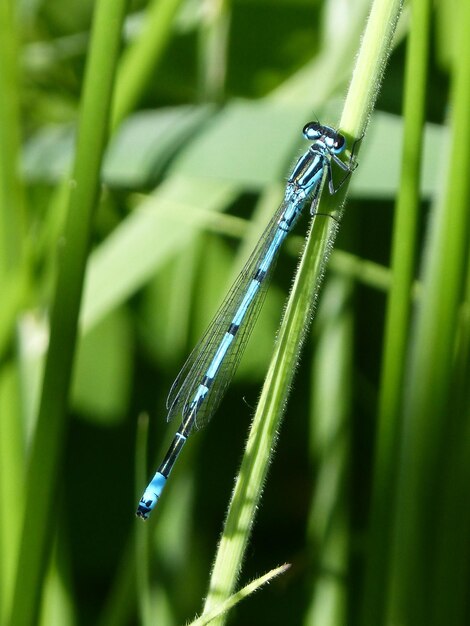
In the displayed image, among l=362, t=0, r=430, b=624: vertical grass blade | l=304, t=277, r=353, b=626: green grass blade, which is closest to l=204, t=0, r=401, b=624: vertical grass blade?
l=362, t=0, r=430, b=624: vertical grass blade

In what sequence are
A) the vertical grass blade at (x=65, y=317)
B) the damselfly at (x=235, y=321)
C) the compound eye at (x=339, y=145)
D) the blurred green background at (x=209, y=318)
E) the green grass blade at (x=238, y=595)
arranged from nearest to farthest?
the green grass blade at (x=238, y=595) < the vertical grass blade at (x=65, y=317) < the compound eye at (x=339, y=145) < the blurred green background at (x=209, y=318) < the damselfly at (x=235, y=321)

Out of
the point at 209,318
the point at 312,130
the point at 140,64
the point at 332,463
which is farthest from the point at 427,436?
the point at 209,318

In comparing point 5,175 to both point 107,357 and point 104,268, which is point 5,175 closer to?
point 104,268

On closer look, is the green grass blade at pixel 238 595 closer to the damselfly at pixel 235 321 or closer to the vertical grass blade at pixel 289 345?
the vertical grass blade at pixel 289 345

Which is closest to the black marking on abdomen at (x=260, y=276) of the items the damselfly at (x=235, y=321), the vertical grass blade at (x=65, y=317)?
the damselfly at (x=235, y=321)

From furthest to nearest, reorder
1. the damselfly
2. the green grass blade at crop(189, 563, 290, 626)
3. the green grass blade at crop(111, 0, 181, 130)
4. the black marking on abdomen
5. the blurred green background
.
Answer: the black marking on abdomen, the damselfly, the green grass blade at crop(111, 0, 181, 130), the blurred green background, the green grass blade at crop(189, 563, 290, 626)

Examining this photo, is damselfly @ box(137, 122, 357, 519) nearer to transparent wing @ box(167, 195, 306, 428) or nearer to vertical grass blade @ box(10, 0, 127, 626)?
transparent wing @ box(167, 195, 306, 428)
